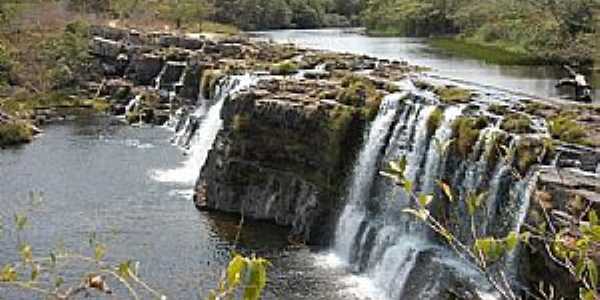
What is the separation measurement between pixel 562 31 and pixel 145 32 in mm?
29808

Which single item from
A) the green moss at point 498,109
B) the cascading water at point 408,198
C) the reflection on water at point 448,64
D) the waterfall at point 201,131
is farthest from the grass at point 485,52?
the green moss at point 498,109

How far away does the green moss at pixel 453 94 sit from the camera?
3048 cm

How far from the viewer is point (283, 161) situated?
32.1m

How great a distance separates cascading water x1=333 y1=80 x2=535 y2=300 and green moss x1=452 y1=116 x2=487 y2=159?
174mm

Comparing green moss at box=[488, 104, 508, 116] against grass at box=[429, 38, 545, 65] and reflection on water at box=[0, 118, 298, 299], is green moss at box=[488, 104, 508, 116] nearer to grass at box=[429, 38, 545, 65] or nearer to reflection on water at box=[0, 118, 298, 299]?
reflection on water at box=[0, 118, 298, 299]

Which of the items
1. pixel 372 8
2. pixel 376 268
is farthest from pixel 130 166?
pixel 372 8

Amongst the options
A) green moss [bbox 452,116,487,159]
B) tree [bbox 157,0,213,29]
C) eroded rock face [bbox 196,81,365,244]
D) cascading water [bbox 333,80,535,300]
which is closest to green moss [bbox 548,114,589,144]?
cascading water [bbox 333,80,535,300]

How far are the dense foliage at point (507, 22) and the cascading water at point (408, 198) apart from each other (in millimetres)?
26663

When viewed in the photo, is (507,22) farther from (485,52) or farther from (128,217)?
(128,217)

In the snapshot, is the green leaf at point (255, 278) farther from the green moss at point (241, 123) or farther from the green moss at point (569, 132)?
the green moss at point (241, 123)

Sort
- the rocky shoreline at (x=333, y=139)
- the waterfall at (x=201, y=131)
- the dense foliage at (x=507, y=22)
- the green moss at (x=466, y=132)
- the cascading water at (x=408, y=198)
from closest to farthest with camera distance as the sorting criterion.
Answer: the rocky shoreline at (x=333, y=139) < the cascading water at (x=408, y=198) < the green moss at (x=466, y=132) < the waterfall at (x=201, y=131) < the dense foliage at (x=507, y=22)

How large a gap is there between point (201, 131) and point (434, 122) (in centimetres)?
1847

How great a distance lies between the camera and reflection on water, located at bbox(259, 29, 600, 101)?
42628 millimetres

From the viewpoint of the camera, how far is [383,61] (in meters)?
46.6
